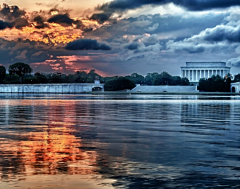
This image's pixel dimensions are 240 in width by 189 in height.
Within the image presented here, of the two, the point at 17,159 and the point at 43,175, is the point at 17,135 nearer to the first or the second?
the point at 17,159

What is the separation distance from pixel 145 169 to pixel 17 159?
4.37m

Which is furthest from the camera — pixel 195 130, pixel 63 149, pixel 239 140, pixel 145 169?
pixel 195 130

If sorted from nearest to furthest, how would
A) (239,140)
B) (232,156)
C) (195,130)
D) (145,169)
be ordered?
1. (145,169)
2. (232,156)
3. (239,140)
4. (195,130)

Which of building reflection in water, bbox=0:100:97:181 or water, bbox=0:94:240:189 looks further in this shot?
building reflection in water, bbox=0:100:97:181

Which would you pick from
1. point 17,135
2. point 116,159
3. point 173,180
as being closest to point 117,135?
point 17,135

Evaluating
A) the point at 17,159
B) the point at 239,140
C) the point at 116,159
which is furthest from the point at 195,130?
the point at 17,159

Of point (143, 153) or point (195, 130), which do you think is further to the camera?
point (195, 130)

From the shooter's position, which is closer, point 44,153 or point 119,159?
point 119,159

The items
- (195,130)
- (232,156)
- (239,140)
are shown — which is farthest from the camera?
(195,130)

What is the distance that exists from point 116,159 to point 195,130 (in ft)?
34.3

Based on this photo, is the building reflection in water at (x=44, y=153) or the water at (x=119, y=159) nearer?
the water at (x=119, y=159)

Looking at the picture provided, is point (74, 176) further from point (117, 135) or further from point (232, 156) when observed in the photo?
point (117, 135)

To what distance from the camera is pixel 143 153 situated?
1560 cm

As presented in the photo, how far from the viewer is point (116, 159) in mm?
14336
